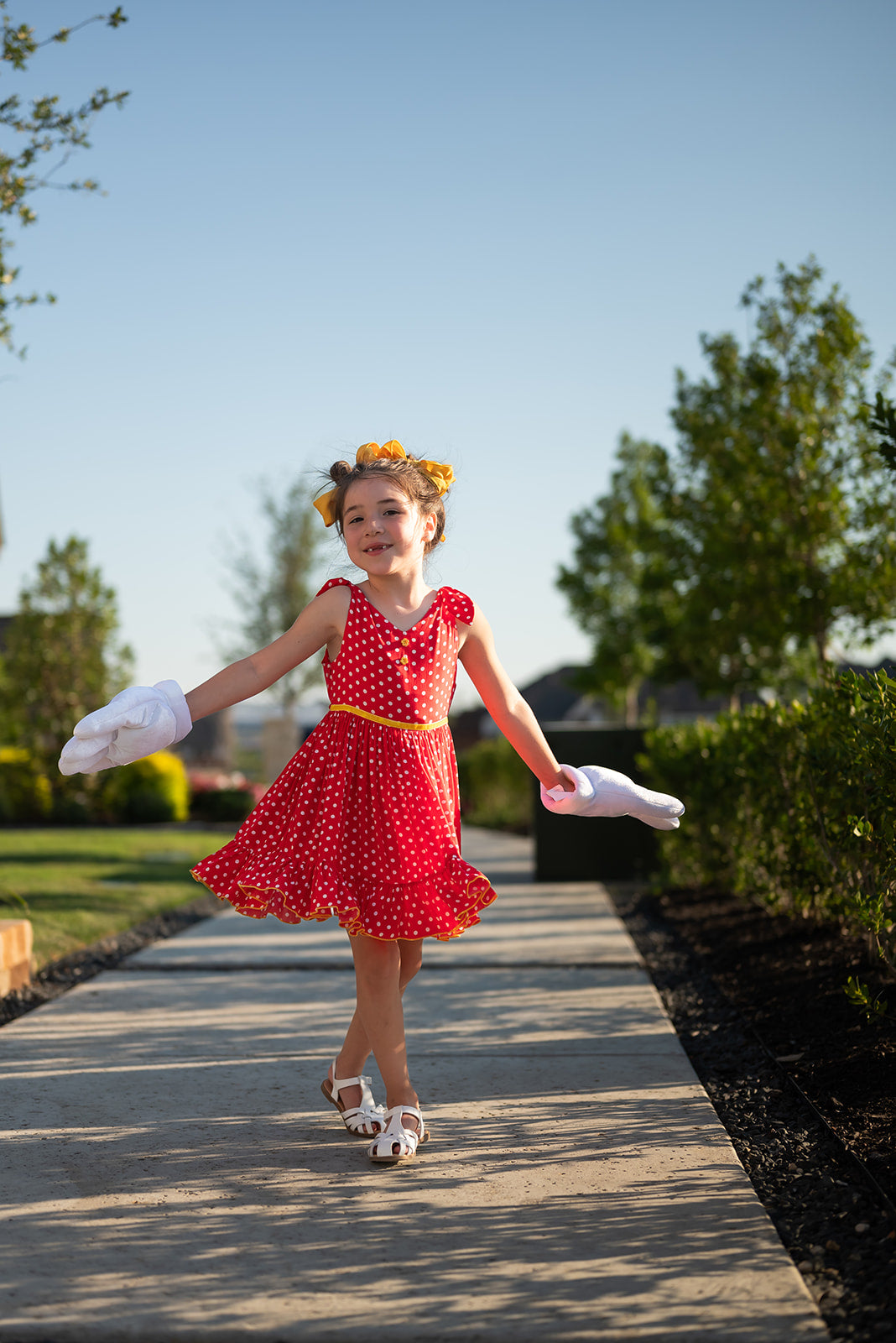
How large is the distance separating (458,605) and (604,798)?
2.32 feet

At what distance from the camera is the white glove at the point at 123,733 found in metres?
2.98

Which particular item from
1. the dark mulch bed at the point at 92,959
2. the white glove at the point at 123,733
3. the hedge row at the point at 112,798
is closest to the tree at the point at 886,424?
the white glove at the point at 123,733

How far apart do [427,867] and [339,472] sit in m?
1.18

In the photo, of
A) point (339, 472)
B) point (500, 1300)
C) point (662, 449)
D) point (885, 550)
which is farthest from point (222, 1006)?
point (662, 449)

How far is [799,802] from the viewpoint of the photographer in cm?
498

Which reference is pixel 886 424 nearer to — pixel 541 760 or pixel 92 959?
pixel 541 760

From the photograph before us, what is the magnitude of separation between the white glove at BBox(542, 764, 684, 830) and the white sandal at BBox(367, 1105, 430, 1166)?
3.00 feet

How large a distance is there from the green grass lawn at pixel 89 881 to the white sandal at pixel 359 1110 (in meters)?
2.57

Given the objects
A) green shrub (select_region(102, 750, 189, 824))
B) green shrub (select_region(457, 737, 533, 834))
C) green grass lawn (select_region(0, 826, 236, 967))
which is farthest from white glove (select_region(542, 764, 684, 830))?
green shrub (select_region(102, 750, 189, 824))

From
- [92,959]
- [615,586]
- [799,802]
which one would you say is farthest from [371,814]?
[615,586]

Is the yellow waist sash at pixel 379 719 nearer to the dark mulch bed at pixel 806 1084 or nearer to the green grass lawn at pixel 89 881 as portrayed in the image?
the dark mulch bed at pixel 806 1084

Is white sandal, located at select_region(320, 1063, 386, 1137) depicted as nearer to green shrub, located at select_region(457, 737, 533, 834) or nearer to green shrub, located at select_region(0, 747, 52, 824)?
green shrub, located at select_region(457, 737, 533, 834)

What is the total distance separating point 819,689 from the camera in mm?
4738

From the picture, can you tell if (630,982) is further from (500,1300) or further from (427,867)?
(500,1300)
